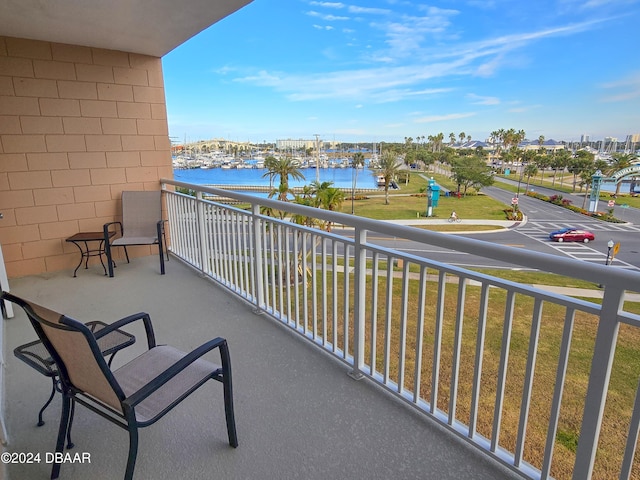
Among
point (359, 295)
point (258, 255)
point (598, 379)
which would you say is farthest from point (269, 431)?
point (258, 255)

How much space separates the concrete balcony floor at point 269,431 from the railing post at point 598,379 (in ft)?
1.21

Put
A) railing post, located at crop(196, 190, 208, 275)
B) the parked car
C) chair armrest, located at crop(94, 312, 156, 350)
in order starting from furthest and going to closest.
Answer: the parked car < railing post, located at crop(196, 190, 208, 275) < chair armrest, located at crop(94, 312, 156, 350)

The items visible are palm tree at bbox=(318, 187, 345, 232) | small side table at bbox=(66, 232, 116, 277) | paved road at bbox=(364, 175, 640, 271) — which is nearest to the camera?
small side table at bbox=(66, 232, 116, 277)

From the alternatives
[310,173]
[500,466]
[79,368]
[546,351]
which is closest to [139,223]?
[79,368]

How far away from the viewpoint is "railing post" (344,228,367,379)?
194 centimetres

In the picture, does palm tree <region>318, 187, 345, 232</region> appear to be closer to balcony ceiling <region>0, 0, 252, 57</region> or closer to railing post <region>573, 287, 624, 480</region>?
balcony ceiling <region>0, 0, 252, 57</region>

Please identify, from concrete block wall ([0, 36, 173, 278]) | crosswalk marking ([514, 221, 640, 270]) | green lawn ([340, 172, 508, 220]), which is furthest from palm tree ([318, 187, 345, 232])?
concrete block wall ([0, 36, 173, 278])

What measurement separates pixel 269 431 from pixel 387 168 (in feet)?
62.6

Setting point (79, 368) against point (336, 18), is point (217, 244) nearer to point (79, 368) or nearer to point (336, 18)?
point (79, 368)

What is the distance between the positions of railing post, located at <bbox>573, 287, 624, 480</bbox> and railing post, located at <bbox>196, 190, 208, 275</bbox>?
134 inches

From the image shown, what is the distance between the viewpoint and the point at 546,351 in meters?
11.3

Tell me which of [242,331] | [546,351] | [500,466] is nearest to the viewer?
[500,466]

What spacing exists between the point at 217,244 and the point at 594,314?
322 centimetres

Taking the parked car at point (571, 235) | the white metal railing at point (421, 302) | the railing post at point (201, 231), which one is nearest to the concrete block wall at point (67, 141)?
the white metal railing at point (421, 302)
